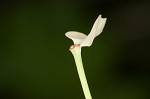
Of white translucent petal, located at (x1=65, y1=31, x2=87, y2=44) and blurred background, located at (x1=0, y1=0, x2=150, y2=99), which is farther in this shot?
blurred background, located at (x1=0, y1=0, x2=150, y2=99)

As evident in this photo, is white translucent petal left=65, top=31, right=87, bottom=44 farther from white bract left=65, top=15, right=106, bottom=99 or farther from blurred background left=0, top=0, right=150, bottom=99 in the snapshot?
blurred background left=0, top=0, right=150, bottom=99

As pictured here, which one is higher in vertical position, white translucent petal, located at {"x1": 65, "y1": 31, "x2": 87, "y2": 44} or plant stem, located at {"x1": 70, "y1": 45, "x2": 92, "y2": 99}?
white translucent petal, located at {"x1": 65, "y1": 31, "x2": 87, "y2": 44}

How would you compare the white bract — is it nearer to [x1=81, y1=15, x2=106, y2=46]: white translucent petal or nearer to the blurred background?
[x1=81, y1=15, x2=106, y2=46]: white translucent petal

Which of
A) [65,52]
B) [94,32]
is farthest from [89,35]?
[65,52]

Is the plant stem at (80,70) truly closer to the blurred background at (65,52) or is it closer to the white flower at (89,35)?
the white flower at (89,35)

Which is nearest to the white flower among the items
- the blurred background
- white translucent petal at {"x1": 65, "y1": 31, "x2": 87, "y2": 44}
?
white translucent petal at {"x1": 65, "y1": 31, "x2": 87, "y2": 44}

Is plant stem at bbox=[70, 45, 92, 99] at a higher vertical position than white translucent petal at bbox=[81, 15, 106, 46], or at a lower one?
lower

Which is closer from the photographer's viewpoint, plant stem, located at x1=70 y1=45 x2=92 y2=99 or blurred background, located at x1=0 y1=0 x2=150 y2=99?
plant stem, located at x1=70 y1=45 x2=92 y2=99

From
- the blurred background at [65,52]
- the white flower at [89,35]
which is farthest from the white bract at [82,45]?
the blurred background at [65,52]
